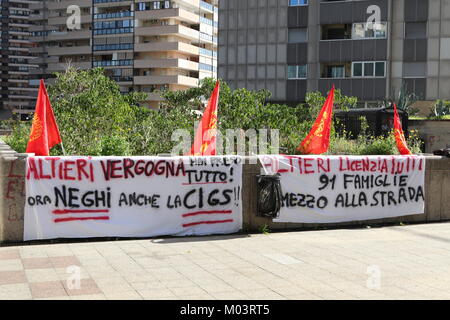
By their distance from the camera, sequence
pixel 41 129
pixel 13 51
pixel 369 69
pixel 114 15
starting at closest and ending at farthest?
pixel 41 129 → pixel 369 69 → pixel 114 15 → pixel 13 51

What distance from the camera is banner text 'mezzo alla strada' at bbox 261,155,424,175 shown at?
436 inches

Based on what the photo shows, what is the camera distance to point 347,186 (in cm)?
1173

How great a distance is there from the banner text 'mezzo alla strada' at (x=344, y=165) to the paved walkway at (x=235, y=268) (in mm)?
1235

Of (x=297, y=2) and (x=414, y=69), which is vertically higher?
(x=297, y=2)

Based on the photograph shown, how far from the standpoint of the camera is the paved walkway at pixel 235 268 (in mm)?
6918

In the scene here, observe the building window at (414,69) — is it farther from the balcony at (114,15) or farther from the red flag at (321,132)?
the balcony at (114,15)

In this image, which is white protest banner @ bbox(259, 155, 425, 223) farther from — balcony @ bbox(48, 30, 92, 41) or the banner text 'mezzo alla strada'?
balcony @ bbox(48, 30, 92, 41)

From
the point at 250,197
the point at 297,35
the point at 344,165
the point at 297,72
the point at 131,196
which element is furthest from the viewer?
the point at 297,35

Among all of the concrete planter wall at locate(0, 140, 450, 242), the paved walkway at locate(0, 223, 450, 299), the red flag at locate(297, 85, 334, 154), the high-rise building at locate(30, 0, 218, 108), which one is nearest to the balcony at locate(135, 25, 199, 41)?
the high-rise building at locate(30, 0, 218, 108)

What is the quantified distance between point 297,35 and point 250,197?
45568mm

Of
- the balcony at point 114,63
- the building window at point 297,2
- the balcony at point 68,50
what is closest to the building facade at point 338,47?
the building window at point 297,2

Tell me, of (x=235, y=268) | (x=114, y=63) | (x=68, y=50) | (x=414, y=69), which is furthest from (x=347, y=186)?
(x=68, y=50)

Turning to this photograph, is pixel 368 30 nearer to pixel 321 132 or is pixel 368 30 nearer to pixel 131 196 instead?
pixel 321 132
